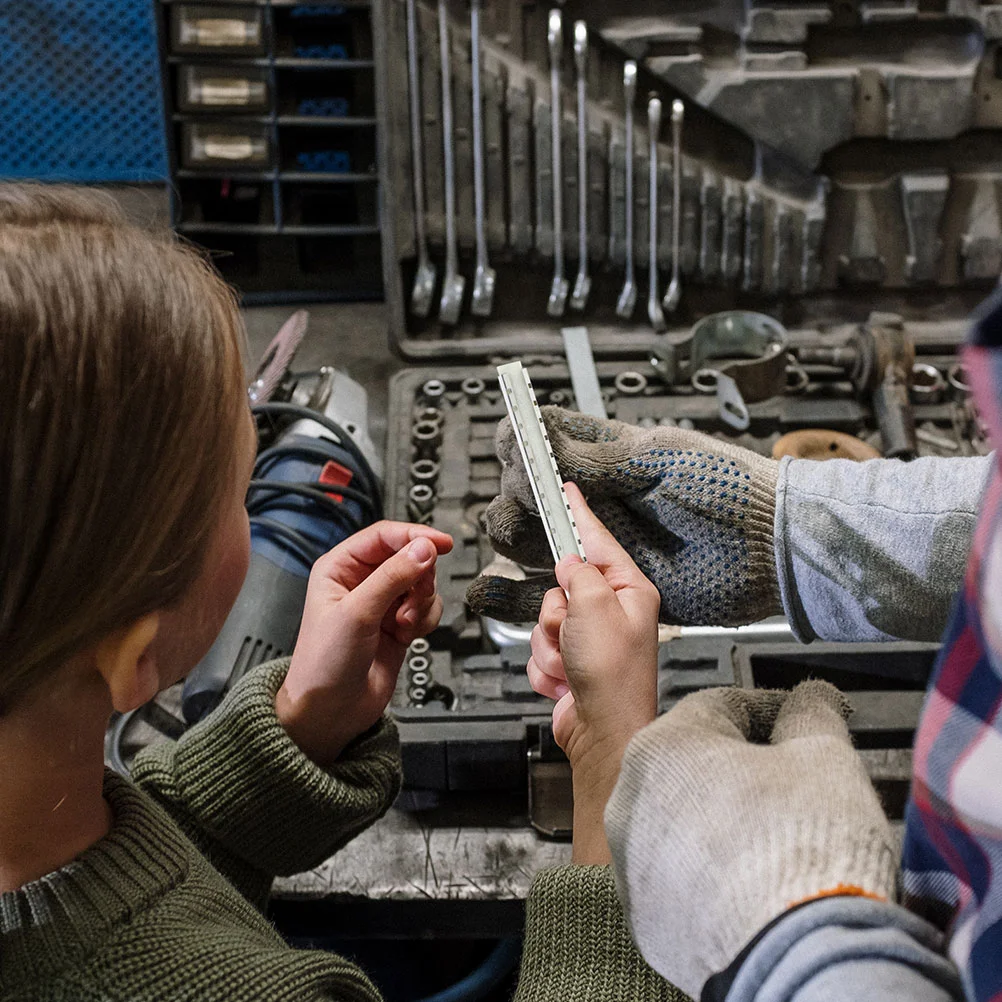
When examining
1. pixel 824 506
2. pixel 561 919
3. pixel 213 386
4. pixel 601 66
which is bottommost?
pixel 561 919

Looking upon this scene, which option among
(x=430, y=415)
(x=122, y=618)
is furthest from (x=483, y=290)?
(x=122, y=618)

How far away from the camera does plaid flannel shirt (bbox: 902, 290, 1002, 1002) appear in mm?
409

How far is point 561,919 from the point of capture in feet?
2.48

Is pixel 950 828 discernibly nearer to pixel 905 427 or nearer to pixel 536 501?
pixel 536 501

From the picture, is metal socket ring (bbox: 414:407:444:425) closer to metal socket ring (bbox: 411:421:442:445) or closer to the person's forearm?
metal socket ring (bbox: 411:421:442:445)

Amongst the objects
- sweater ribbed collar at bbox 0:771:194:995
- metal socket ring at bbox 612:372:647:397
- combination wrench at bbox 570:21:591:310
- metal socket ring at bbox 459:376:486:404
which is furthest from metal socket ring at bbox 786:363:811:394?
sweater ribbed collar at bbox 0:771:194:995

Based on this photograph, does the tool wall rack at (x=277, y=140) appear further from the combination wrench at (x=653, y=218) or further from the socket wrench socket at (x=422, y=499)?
the socket wrench socket at (x=422, y=499)

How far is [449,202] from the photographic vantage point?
5.90 feet

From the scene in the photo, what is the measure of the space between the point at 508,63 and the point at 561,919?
1404 mm

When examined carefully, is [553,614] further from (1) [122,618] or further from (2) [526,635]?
(2) [526,635]

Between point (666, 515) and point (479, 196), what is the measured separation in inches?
36.6

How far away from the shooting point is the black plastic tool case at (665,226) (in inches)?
66.4

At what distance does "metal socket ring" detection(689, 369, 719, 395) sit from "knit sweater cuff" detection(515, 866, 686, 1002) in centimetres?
107

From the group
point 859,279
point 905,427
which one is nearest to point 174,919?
point 905,427
